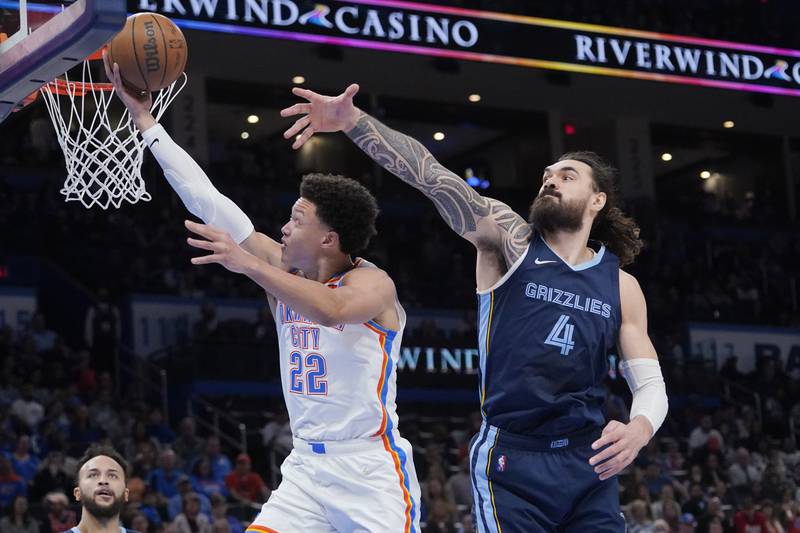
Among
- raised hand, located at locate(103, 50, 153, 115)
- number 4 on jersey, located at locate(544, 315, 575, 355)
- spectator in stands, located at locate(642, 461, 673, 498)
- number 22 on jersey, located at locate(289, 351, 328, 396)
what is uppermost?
raised hand, located at locate(103, 50, 153, 115)

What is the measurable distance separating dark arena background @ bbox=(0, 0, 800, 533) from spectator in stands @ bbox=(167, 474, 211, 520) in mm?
36

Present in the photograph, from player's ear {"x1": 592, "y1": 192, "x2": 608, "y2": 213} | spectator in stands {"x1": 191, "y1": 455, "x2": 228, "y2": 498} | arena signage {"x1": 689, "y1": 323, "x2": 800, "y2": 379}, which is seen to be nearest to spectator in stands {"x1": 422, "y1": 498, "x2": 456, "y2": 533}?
spectator in stands {"x1": 191, "y1": 455, "x2": 228, "y2": 498}

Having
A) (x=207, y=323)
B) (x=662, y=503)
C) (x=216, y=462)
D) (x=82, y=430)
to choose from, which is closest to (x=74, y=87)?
(x=216, y=462)

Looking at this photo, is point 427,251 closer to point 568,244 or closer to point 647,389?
point 568,244

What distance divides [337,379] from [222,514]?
23.6ft

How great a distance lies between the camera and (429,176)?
5.14 metres

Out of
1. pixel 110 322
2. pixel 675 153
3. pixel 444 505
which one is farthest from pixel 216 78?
pixel 444 505

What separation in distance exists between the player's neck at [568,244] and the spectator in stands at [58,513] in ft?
22.9

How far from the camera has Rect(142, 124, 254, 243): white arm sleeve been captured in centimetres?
530

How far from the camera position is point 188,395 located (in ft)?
56.5

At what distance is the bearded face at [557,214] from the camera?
5.13 metres

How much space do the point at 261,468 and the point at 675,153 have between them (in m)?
16.6

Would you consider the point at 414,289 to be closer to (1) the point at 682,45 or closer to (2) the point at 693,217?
(1) the point at 682,45

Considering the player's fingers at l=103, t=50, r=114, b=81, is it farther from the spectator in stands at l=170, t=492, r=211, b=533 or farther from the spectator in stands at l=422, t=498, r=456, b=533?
the spectator in stands at l=422, t=498, r=456, b=533
